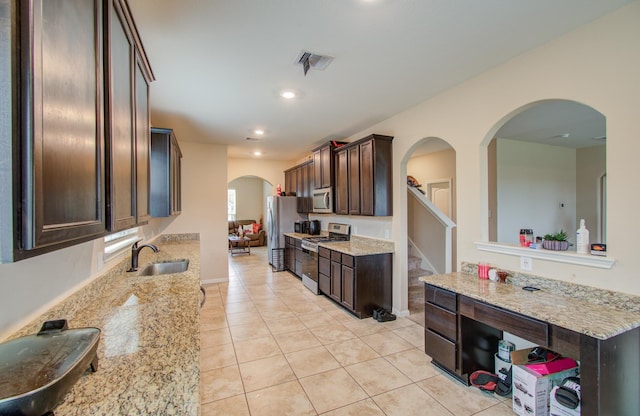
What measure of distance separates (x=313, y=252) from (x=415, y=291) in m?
1.79

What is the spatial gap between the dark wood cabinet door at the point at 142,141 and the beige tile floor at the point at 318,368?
1.58m

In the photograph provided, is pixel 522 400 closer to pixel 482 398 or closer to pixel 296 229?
pixel 482 398

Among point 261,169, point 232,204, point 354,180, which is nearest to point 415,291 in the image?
point 354,180

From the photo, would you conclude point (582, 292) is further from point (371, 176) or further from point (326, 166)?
point (326, 166)

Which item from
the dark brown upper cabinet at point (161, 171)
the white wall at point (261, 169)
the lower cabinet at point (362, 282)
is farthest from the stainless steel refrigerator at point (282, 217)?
the dark brown upper cabinet at point (161, 171)

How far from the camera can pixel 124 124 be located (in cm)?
120

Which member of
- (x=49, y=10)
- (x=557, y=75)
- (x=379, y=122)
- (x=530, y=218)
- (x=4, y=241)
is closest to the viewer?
(x=4, y=241)

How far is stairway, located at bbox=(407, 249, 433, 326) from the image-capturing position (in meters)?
3.84

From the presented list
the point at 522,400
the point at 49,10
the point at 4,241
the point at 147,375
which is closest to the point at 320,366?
the point at 522,400

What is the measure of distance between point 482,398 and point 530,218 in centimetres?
409

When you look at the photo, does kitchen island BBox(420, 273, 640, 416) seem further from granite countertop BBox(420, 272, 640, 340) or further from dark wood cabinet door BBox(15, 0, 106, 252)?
dark wood cabinet door BBox(15, 0, 106, 252)

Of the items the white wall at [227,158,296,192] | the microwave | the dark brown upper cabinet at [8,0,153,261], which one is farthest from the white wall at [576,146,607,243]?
the dark brown upper cabinet at [8,0,153,261]

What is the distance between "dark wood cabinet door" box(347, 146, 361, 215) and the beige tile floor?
149 centimetres

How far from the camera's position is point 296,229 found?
6.68 metres
